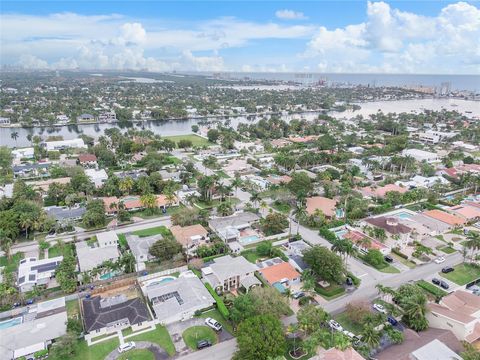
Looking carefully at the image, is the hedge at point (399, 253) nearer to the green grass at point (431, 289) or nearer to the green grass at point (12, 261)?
the green grass at point (431, 289)

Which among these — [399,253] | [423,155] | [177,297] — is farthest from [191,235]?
[423,155]

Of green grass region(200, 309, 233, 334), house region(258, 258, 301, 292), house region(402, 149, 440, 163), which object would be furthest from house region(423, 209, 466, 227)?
green grass region(200, 309, 233, 334)

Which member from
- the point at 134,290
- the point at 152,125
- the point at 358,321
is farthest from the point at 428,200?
the point at 152,125

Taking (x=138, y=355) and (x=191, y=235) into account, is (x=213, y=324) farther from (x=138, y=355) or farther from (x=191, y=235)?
(x=191, y=235)

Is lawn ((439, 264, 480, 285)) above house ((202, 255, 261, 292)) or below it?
below

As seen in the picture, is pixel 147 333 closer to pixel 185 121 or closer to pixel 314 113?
pixel 185 121

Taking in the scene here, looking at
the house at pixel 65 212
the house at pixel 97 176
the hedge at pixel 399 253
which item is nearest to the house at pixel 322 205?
the hedge at pixel 399 253

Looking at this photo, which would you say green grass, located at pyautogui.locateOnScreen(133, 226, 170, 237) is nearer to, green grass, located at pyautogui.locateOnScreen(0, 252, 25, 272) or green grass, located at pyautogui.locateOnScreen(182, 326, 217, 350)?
green grass, located at pyautogui.locateOnScreen(0, 252, 25, 272)
